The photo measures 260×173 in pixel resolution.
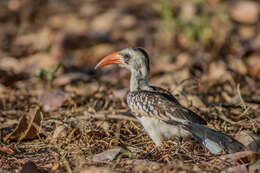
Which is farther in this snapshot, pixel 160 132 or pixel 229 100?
pixel 229 100

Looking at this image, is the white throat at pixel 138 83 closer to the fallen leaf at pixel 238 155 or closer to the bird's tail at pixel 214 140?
the bird's tail at pixel 214 140

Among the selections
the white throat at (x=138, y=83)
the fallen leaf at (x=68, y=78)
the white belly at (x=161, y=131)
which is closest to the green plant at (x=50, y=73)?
the fallen leaf at (x=68, y=78)

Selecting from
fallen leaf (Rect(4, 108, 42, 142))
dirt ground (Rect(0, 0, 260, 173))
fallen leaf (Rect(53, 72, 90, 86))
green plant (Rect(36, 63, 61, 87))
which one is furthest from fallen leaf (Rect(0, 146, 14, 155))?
fallen leaf (Rect(53, 72, 90, 86))

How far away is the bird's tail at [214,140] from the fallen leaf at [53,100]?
1771 millimetres

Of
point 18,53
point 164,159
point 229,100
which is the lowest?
point 164,159

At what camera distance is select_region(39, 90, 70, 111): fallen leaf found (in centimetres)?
409

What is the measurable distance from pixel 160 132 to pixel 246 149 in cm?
67

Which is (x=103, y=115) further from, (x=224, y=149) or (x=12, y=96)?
(x=12, y=96)

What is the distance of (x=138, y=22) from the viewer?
7.54 meters

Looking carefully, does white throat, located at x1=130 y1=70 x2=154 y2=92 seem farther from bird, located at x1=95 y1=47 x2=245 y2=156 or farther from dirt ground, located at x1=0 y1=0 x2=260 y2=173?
dirt ground, located at x1=0 y1=0 x2=260 y2=173

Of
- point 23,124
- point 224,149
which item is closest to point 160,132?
point 224,149

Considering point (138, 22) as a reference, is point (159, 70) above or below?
below

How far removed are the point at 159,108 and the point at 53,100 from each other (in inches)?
62.6

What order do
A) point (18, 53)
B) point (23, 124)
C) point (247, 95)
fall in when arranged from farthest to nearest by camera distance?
point (18, 53), point (247, 95), point (23, 124)
